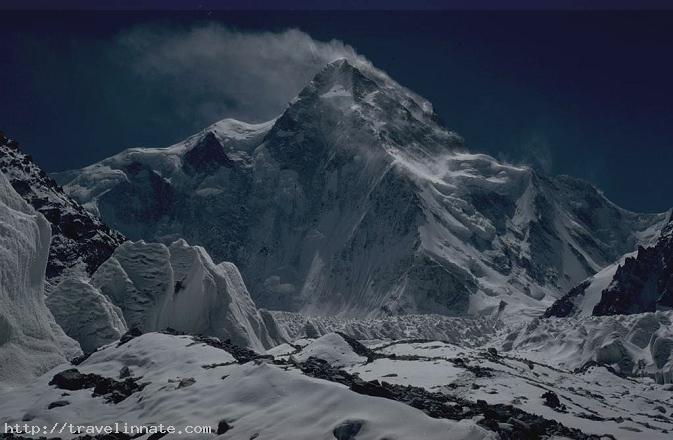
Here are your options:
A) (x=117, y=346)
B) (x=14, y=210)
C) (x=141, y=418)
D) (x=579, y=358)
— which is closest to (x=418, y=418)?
(x=141, y=418)

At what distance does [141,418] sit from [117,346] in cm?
2234

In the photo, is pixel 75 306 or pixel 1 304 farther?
pixel 75 306

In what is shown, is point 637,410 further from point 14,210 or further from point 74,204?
point 74,204

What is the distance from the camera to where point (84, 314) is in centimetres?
9162

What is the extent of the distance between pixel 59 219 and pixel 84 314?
223 ft

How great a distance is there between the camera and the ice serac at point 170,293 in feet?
353

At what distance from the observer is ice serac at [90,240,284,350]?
353 ft

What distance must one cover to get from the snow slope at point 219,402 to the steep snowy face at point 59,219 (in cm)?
7486

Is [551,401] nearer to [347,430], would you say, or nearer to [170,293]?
[347,430]

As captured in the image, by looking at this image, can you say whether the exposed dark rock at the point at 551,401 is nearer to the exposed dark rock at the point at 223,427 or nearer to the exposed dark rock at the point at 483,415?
the exposed dark rock at the point at 483,415

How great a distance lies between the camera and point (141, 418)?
52.1 metres

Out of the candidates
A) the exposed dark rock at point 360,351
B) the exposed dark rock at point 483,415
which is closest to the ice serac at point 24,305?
the exposed dark rock at point 360,351

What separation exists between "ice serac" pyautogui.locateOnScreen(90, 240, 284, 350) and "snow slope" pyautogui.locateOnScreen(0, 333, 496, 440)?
35.6 m

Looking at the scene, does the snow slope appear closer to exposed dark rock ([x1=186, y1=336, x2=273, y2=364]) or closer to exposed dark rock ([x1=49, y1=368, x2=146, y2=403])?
exposed dark rock ([x1=49, y1=368, x2=146, y2=403])
